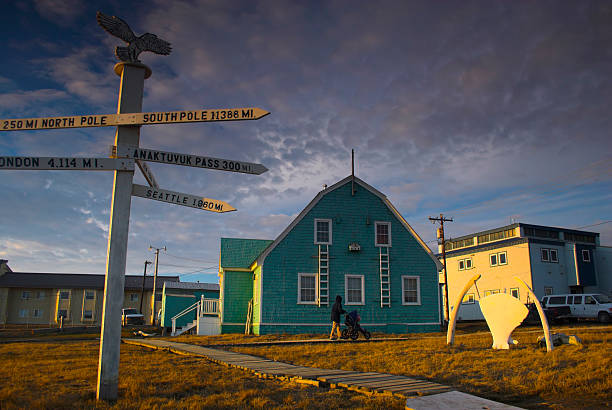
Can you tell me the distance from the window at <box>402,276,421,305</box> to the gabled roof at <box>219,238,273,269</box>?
8.11 meters

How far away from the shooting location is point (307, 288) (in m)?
23.7

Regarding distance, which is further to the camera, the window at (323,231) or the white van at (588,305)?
the white van at (588,305)

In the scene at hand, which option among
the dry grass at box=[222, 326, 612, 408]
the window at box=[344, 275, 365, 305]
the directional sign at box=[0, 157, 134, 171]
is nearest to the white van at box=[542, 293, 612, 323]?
the window at box=[344, 275, 365, 305]

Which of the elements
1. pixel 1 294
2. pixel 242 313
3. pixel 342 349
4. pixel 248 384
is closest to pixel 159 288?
pixel 1 294

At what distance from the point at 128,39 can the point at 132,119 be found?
1385 mm

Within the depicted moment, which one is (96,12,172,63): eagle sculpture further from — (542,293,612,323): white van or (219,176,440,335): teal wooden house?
(542,293,612,323): white van

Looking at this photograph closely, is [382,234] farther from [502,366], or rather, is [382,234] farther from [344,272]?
[502,366]

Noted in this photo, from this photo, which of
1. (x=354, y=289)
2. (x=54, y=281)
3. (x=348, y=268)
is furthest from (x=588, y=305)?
(x=54, y=281)

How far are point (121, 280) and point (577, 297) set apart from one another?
30412mm

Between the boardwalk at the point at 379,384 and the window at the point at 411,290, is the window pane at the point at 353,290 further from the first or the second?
the boardwalk at the point at 379,384

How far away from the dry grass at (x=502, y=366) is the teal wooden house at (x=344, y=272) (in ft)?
28.3

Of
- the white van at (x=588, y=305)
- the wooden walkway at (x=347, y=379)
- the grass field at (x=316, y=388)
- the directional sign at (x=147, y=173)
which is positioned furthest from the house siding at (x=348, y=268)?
the directional sign at (x=147, y=173)

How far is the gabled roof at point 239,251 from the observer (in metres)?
26.2

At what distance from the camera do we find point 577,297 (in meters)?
30.2
